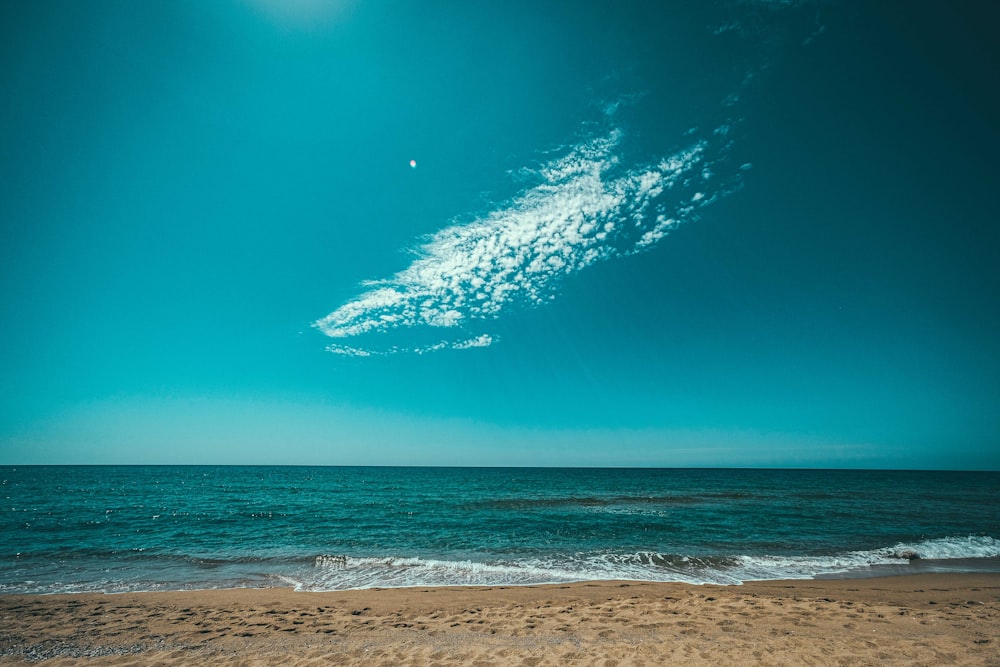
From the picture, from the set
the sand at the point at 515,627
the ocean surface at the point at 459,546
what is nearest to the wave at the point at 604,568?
the ocean surface at the point at 459,546

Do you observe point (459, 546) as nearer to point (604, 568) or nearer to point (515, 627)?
point (604, 568)

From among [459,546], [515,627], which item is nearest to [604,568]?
[459,546]

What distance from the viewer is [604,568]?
13258 millimetres

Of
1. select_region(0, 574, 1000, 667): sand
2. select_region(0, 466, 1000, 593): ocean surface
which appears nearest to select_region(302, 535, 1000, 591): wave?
select_region(0, 466, 1000, 593): ocean surface

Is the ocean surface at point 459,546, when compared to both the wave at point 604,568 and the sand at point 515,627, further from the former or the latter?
the sand at point 515,627

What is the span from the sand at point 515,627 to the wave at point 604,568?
1114mm

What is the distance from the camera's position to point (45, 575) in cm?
1237

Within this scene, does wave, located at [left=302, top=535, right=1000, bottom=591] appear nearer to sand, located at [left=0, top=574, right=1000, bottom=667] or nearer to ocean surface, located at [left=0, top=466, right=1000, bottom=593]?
ocean surface, located at [left=0, top=466, right=1000, bottom=593]

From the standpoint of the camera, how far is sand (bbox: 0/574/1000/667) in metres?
6.74

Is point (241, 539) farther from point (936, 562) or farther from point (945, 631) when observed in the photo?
point (936, 562)

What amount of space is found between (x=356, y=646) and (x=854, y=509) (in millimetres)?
35636

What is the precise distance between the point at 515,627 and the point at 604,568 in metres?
6.41

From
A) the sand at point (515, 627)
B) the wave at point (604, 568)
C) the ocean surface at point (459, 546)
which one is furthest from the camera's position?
the ocean surface at point (459, 546)

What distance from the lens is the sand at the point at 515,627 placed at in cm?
674
